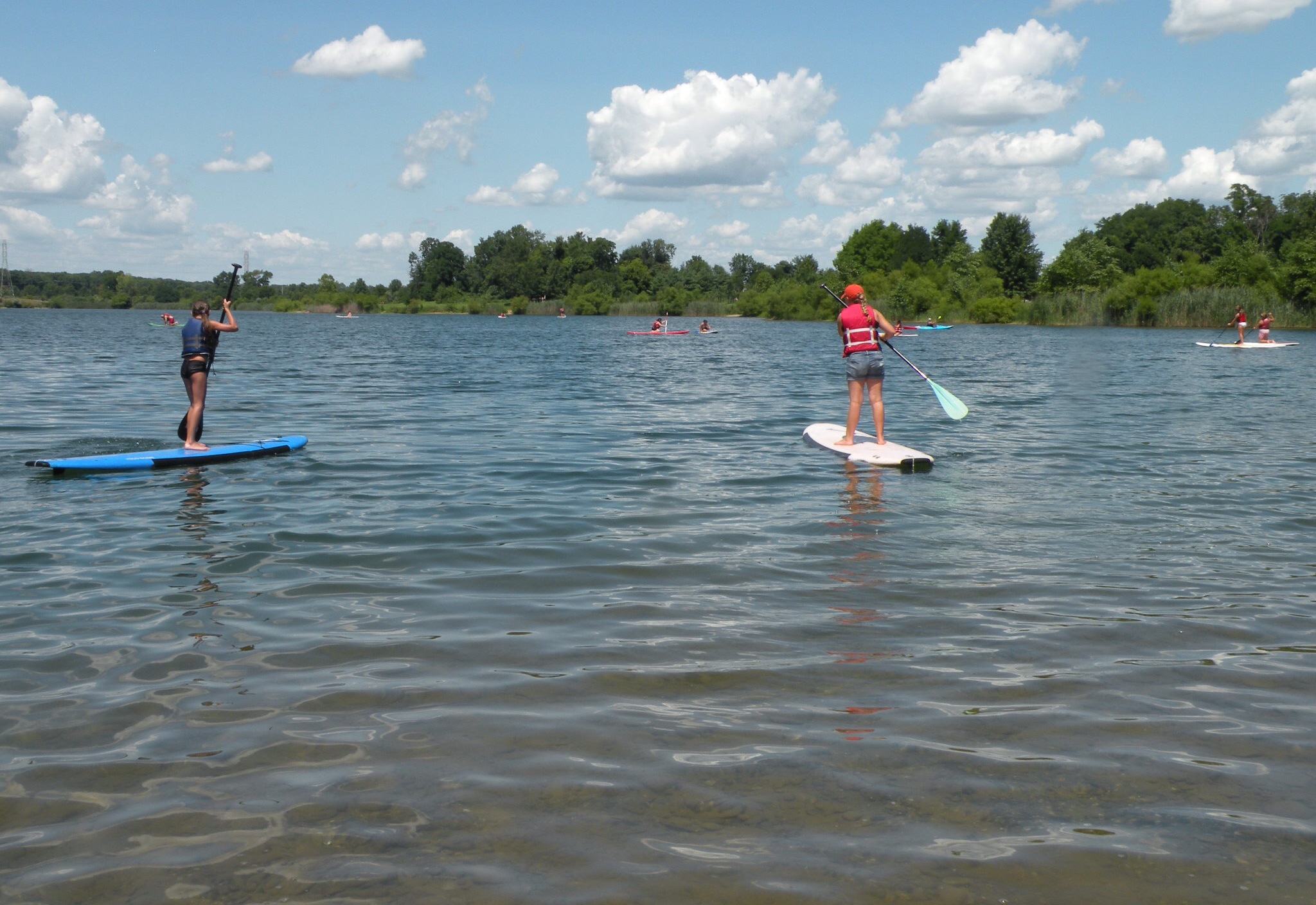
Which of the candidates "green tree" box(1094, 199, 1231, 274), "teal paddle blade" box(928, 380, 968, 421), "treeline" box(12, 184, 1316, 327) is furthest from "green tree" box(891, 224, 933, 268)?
"teal paddle blade" box(928, 380, 968, 421)

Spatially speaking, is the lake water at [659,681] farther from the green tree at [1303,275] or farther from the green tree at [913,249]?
the green tree at [913,249]

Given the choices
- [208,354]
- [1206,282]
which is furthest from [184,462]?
[1206,282]

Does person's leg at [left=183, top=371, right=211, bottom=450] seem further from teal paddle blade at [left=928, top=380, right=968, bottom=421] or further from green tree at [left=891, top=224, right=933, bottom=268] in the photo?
green tree at [left=891, top=224, right=933, bottom=268]

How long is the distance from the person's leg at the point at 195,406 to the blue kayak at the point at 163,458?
27cm

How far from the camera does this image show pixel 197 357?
512 inches

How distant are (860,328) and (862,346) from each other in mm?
226

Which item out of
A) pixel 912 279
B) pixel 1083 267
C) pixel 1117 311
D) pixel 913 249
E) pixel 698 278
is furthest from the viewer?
pixel 698 278

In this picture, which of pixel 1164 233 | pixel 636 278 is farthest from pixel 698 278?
pixel 1164 233

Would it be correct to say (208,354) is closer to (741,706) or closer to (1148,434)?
(741,706)

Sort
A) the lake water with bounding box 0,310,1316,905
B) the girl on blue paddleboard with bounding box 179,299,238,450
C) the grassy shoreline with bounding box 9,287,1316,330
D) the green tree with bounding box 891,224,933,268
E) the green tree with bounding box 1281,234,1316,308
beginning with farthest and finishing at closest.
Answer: the green tree with bounding box 891,224,933,268, the green tree with bounding box 1281,234,1316,308, the grassy shoreline with bounding box 9,287,1316,330, the girl on blue paddleboard with bounding box 179,299,238,450, the lake water with bounding box 0,310,1316,905

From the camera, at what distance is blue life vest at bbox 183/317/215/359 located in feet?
42.3

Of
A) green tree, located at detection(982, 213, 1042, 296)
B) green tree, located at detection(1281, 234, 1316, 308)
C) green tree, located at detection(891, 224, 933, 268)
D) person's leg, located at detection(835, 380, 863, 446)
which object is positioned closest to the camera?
person's leg, located at detection(835, 380, 863, 446)

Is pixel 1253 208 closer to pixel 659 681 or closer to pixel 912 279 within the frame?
pixel 912 279

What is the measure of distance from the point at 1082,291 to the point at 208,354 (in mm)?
75864
